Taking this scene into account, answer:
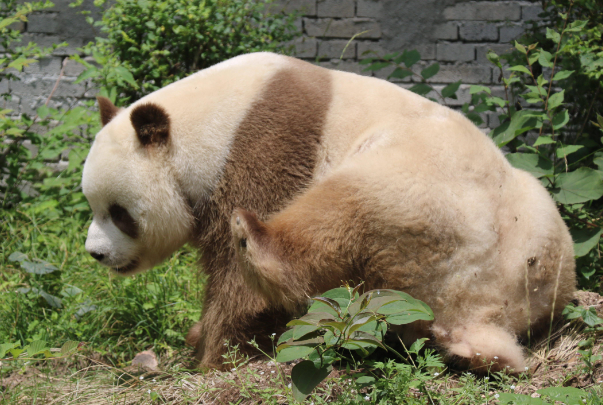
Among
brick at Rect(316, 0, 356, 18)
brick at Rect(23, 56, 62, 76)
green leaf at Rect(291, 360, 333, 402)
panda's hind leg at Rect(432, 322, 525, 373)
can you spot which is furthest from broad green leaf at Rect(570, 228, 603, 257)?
brick at Rect(23, 56, 62, 76)

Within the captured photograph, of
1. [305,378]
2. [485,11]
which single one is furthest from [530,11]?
[305,378]

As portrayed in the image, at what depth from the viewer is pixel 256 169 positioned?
2496mm

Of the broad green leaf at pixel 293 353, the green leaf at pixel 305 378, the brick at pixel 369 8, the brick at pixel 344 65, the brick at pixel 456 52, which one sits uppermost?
the brick at pixel 369 8

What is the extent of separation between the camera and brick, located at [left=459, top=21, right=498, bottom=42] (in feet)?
22.1

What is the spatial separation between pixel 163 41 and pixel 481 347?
13.6 feet

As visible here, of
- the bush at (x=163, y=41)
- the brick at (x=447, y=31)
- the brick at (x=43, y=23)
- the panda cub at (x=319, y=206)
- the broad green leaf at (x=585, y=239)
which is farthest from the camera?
the brick at (x=447, y=31)

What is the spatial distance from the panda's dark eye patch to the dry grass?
2.41 ft

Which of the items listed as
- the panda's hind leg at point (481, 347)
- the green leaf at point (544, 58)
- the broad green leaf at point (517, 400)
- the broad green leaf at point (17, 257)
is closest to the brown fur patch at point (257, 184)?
the panda's hind leg at point (481, 347)

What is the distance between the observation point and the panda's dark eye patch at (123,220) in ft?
8.95

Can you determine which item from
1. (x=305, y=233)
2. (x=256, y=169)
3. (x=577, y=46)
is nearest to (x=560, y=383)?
(x=305, y=233)

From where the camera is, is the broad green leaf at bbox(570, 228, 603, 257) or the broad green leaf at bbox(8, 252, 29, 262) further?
the broad green leaf at bbox(8, 252, 29, 262)

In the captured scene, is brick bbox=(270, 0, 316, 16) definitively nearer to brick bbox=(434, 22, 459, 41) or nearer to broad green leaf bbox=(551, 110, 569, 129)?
brick bbox=(434, 22, 459, 41)

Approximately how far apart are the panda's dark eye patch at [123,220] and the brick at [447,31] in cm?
533

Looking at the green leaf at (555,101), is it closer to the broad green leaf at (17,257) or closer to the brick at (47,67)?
the broad green leaf at (17,257)
